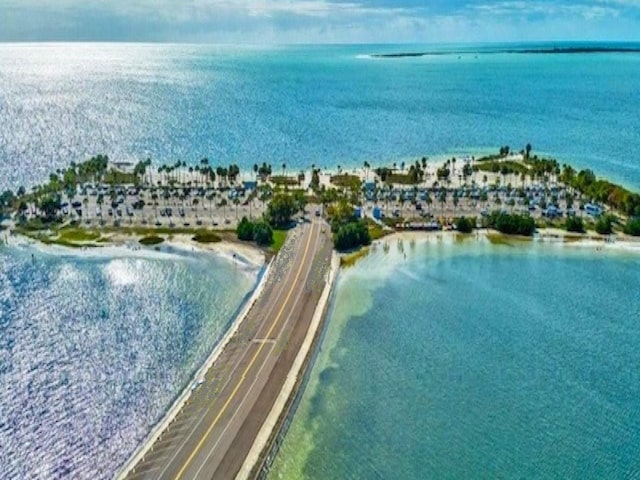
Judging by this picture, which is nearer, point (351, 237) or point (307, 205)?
point (351, 237)

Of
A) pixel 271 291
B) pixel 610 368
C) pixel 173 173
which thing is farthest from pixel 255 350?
pixel 173 173

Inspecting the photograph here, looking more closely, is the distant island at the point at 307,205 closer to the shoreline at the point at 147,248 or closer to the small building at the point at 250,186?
the small building at the point at 250,186

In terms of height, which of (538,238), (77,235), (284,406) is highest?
(77,235)

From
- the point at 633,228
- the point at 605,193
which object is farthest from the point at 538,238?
the point at 605,193

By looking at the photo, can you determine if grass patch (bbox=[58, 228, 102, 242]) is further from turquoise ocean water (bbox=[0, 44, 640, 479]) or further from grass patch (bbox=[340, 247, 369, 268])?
grass patch (bbox=[340, 247, 369, 268])

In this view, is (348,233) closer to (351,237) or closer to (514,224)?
(351,237)

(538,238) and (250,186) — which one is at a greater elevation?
(250,186)

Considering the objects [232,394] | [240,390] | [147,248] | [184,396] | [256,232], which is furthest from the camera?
Answer: [256,232]
